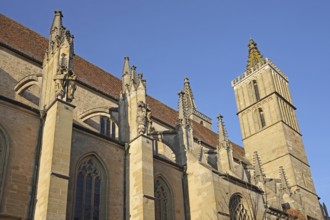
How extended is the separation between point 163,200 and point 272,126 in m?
16.0

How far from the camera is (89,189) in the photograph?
11.6 meters

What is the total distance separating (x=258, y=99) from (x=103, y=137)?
64.6 feet

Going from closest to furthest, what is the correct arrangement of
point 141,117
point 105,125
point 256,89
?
1. point 141,117
2. point 105,125
3. point 256,89

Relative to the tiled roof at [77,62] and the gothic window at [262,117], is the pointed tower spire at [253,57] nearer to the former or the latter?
the gothic window at [262,117]

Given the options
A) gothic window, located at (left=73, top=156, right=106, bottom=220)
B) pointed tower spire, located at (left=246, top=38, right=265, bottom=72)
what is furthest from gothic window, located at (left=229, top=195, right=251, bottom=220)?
pointed tower spire, located at (left=246, top=38, right=265, bottom=72)

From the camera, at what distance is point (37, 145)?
34.9ft

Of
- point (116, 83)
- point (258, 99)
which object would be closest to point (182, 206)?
point (116, 83)

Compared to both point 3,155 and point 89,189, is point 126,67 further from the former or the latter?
point 3,155

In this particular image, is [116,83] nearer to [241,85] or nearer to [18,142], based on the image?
[18,142]

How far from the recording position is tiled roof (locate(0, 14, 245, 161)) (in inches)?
623

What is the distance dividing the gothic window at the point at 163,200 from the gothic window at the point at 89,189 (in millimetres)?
2525

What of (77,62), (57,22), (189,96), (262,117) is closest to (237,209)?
(57,22)

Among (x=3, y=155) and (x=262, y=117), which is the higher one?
(x=262, y=117)

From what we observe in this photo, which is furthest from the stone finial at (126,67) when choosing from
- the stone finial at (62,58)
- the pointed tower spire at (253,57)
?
the pointed tower spire at (253,57)
